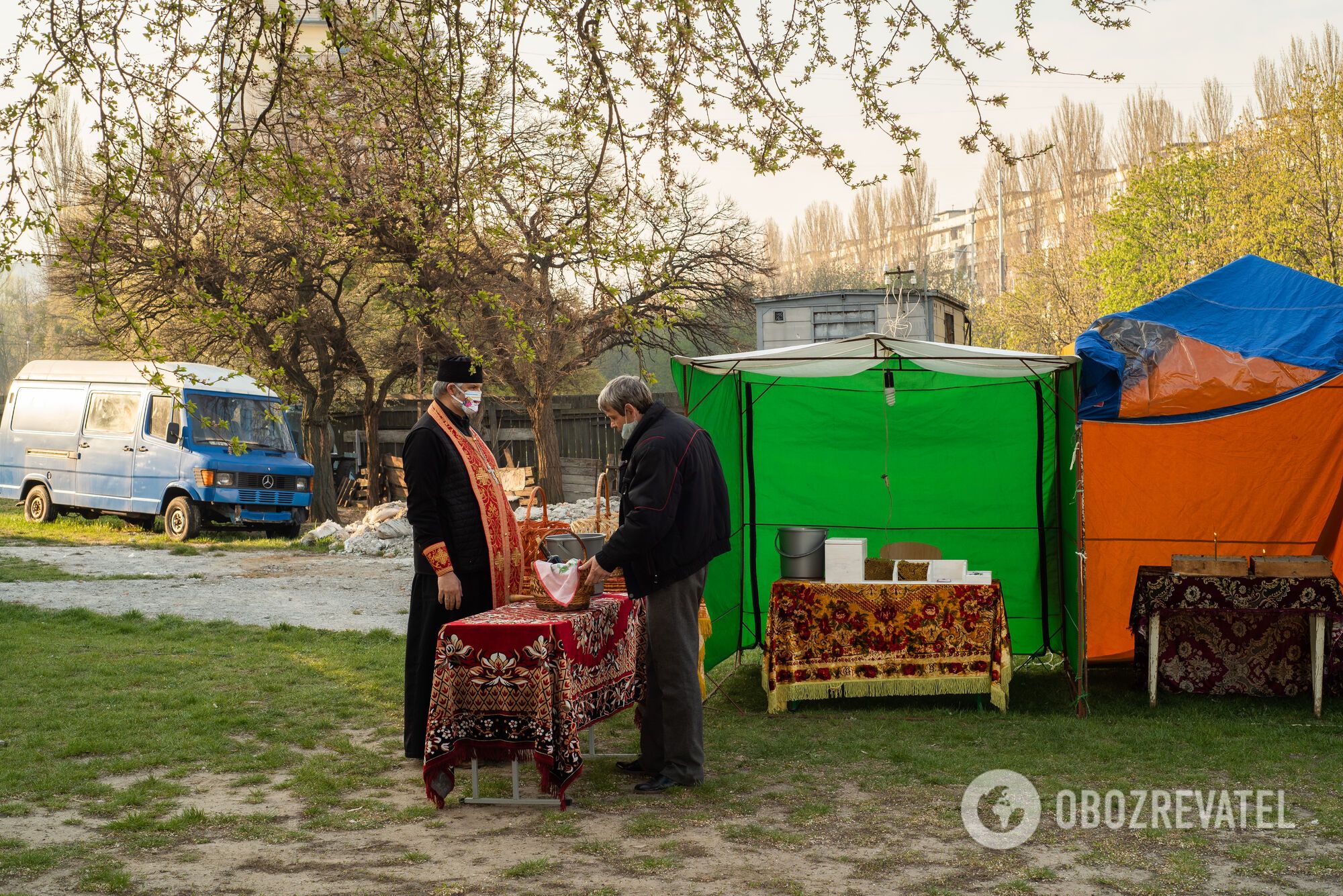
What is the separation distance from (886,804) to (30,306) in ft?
294

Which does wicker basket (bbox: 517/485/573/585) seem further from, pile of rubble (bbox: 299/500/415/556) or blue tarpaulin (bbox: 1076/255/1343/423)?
pile of rubble (bbox: 299/500/415/556)

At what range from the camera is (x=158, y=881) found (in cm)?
390

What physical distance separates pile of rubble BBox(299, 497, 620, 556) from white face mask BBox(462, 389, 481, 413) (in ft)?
28.5

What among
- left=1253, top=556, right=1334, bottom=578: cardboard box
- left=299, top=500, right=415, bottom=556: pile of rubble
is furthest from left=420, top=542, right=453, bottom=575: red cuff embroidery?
left=299, top=500, right=415, bottom=556: pile of rubble

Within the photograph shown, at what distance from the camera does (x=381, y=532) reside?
15.7 m

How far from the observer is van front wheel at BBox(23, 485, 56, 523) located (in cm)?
1761

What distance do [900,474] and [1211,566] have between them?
2181mm

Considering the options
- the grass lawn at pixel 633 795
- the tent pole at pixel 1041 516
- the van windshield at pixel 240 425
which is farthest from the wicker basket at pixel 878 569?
the van windshield at pixel 240 425

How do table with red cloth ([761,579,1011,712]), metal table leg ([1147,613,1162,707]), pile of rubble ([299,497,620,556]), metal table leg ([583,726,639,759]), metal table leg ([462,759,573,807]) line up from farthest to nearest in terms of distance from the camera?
pile of rubble ([299,497,620,556]), table with red cloth ([761,579,1011,712]), metal table leg ([1147,613,1162,707]), metal table leg ([583,726,639,759]), metal table leg ([462,759,573,807])

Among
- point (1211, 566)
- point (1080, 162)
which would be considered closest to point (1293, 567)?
point (1211, 566)

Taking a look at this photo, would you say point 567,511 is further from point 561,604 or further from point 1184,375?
point 561,604

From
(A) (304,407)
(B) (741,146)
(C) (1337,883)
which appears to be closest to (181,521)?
(A) (304,407)

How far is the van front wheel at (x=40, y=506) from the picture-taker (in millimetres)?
17609

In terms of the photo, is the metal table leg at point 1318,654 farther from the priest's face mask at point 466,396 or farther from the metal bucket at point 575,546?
the priest's face mask at point 466,396
